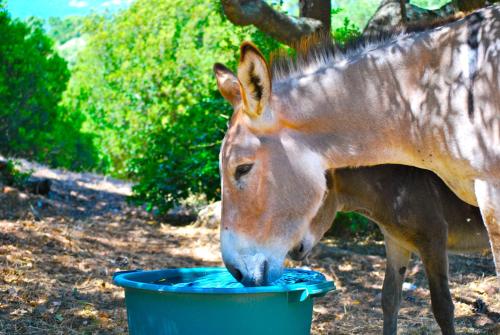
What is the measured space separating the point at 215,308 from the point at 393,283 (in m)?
1.98

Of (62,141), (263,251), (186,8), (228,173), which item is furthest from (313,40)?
(186,8)

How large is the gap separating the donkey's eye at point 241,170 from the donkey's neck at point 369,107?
323mm

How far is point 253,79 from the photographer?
3.38m

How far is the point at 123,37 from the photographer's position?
907 inches

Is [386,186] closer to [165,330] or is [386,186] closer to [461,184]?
[461,184]

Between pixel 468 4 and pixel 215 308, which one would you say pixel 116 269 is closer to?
pixel 215 308

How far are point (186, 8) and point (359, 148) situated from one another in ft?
67.1

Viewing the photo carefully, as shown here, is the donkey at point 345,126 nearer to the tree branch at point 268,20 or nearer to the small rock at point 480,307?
the small rock at point 480,307

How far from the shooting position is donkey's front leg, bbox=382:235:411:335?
15.7ft

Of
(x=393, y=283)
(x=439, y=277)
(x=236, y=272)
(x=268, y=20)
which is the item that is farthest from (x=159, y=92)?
(x=236, y=272)

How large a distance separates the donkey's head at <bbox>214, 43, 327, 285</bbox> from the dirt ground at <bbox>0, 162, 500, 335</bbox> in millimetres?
1943

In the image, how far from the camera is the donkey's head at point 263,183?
Result: 337 centimetres

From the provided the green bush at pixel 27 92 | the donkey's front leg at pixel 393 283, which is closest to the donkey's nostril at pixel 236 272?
the donkey's front leg at pixel 393 283

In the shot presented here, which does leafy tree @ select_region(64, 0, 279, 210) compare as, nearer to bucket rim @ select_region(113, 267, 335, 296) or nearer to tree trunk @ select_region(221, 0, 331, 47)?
tree trunk @ select_region(221, 0, 331, 47)
